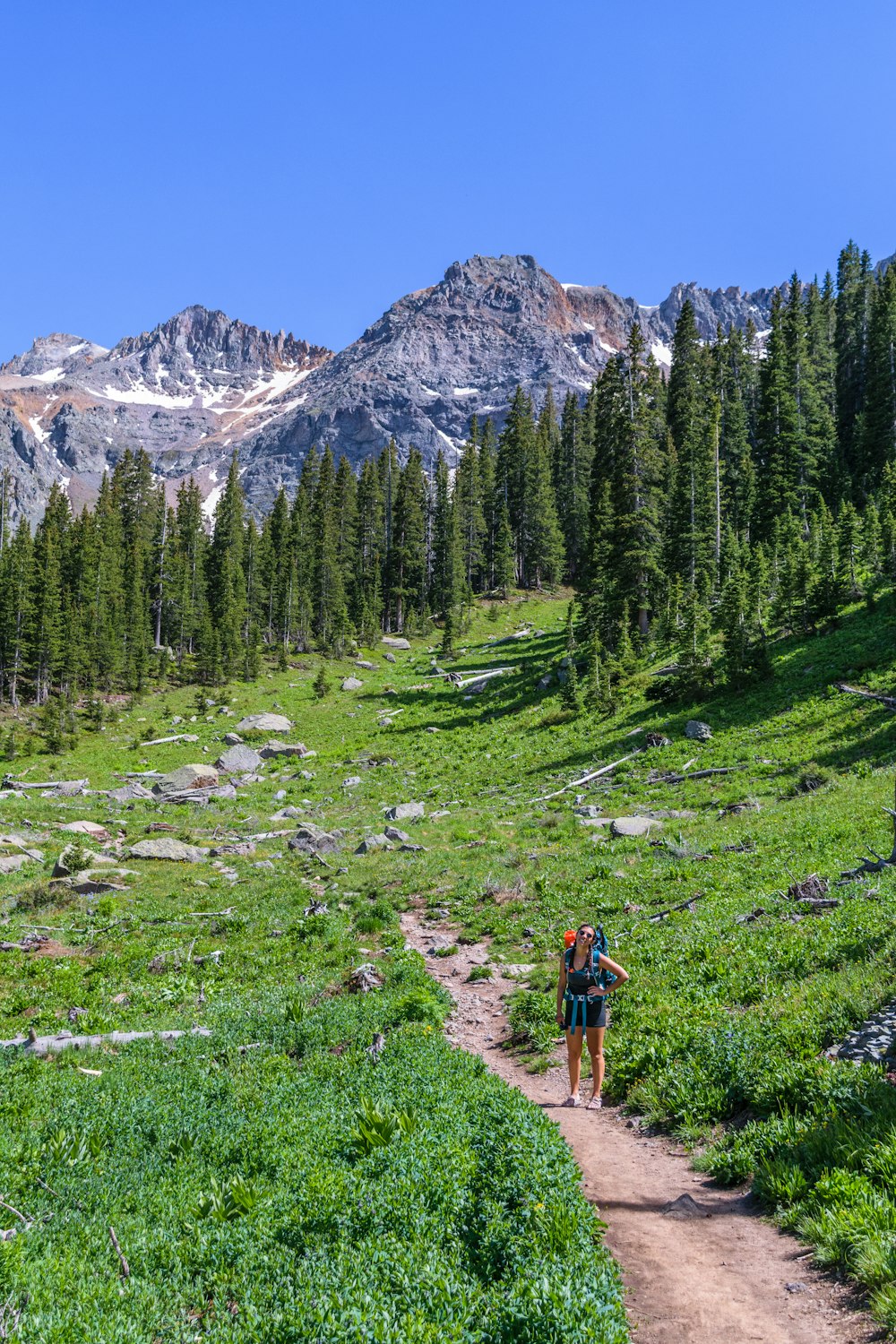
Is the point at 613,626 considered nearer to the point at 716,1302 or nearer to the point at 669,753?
the point at 669,753

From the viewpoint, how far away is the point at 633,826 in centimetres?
2067

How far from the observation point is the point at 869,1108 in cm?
638

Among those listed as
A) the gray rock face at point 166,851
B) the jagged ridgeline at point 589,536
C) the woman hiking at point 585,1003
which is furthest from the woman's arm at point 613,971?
the jagged ridgeline at point 589,536

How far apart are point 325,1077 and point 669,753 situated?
2091cm

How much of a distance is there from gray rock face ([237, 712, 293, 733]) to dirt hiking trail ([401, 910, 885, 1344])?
139 feet

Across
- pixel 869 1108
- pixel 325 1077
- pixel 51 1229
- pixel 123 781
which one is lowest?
pixel 123 781

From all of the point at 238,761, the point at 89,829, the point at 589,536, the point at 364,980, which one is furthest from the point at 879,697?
the point at 589,536

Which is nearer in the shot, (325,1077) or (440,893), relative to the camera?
(325,1077)

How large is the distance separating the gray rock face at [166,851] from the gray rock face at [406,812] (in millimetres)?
7068

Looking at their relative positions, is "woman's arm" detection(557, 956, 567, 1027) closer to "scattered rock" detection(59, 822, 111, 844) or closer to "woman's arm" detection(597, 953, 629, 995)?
"woman's arm" detection(597, 953, 629, 995)

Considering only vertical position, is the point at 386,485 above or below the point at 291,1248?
above

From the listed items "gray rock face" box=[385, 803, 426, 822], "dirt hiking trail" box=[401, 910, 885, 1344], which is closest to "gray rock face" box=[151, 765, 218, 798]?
"gray rock face" box=[385, 803, 426, 822]

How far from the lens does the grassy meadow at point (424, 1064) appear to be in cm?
499

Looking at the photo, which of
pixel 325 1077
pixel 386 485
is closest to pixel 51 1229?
pixel 325 1077
